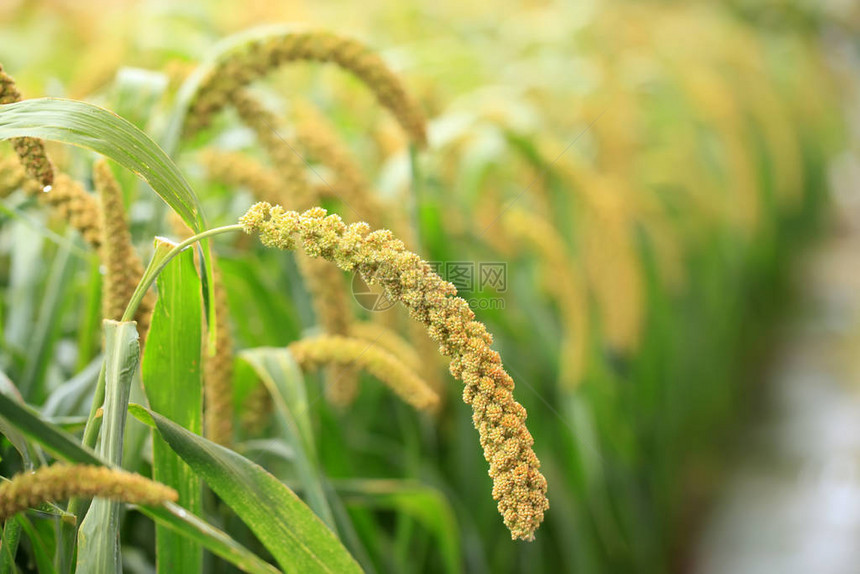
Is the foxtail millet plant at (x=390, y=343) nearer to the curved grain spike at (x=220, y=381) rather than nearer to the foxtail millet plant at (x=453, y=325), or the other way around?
the curved grain spike at (x=220, y=381)

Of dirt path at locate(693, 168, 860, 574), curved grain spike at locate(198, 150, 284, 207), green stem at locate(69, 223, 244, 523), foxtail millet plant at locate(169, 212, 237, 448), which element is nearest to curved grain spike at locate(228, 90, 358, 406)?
curved grain spike at locate(198, 150, 284, 207)

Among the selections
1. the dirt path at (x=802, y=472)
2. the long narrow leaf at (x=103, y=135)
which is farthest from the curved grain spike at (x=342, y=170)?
the dirt path at (x=802, y=472)

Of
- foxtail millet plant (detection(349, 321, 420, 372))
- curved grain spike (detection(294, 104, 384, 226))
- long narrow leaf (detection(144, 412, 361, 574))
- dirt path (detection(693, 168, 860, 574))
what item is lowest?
long narrow leaf (detection(144, 412, 361, 574))

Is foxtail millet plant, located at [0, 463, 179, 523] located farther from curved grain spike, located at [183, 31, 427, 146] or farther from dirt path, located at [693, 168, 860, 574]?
dirt path, located at [693, 168, 860, 574]

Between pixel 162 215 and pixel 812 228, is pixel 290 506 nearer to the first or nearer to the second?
pixel 162 215

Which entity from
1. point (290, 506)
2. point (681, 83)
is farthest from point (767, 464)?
point (290, 506)
